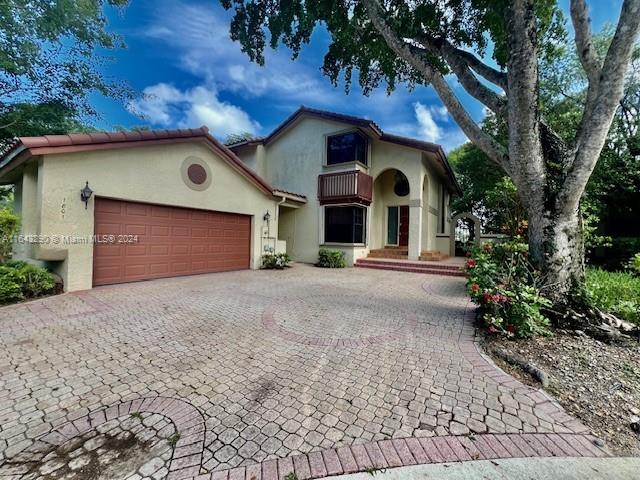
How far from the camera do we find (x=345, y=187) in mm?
12055

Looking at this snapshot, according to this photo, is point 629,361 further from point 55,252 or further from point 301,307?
point 55,252

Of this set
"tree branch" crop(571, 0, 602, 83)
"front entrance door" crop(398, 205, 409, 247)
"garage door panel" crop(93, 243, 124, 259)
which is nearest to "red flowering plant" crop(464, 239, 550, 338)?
"tree branch" crop(571, 0, 602, 83)

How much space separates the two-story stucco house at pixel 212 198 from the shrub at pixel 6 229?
32 cm

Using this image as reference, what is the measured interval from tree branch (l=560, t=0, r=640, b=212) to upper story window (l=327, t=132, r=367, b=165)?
835cm

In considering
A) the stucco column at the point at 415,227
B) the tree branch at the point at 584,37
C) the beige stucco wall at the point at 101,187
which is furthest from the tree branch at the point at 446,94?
the beige stucco wall at the point at 101,187

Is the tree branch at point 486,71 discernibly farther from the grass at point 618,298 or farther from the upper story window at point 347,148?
the upper story window at point 347,148

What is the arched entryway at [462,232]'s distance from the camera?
13273mm

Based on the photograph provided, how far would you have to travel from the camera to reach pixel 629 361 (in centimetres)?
319

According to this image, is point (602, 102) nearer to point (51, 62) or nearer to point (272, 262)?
point (272, 262)

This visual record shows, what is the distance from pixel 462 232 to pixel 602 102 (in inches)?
638

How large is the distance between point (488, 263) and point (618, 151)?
14.6 metres

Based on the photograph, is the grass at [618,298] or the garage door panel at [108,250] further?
the garage door panel at [108,250]

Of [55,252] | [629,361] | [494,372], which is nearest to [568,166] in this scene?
[629,361]

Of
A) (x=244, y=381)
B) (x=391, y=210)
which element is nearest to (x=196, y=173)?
(x=244, y=381)
